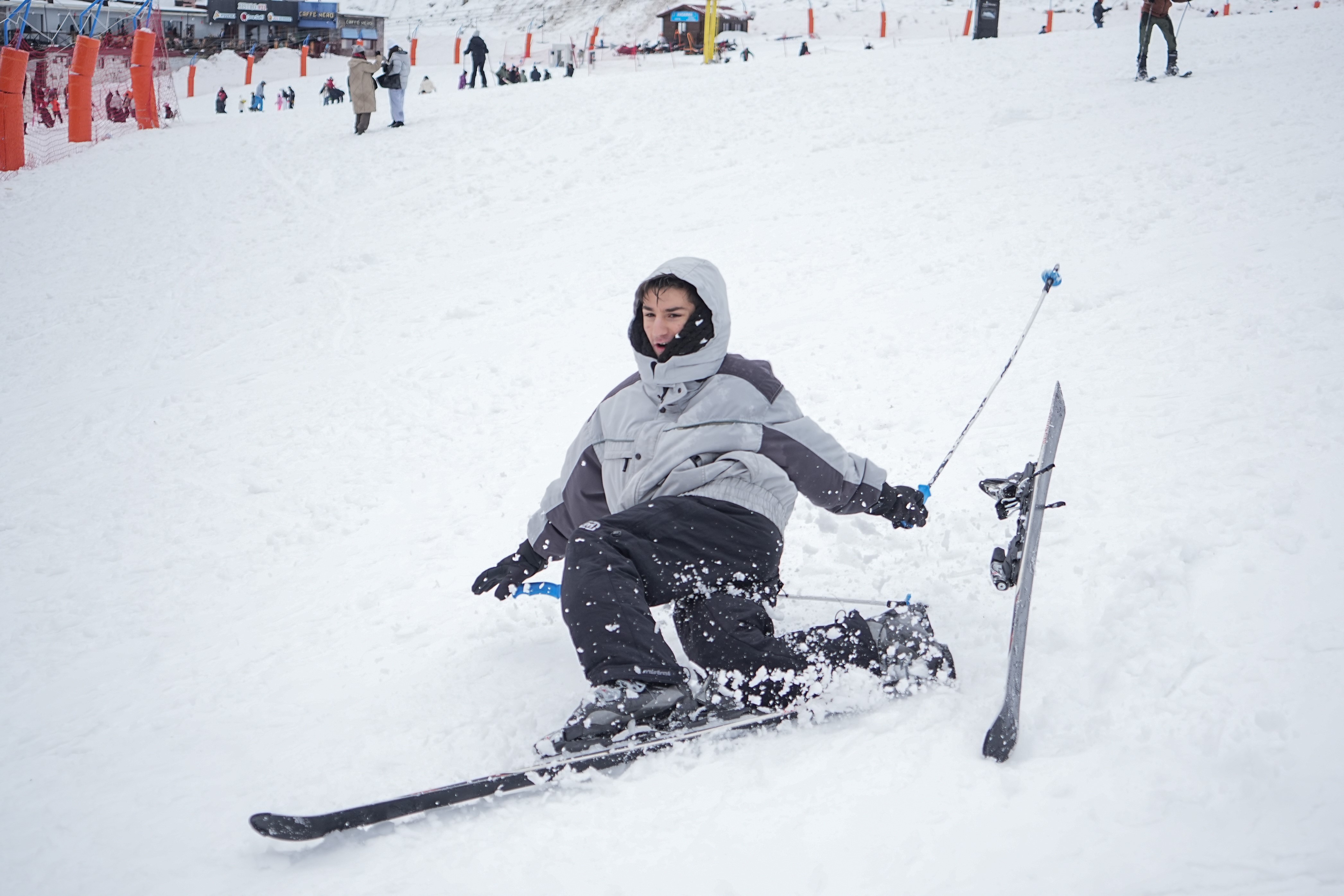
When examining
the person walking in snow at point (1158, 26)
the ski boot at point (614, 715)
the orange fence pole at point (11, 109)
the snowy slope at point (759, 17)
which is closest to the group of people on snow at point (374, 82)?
the orange fence pole at point (11, 109)

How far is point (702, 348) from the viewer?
243 cm

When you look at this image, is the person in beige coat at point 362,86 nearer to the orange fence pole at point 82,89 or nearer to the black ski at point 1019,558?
the orange fence pole at point 82,89

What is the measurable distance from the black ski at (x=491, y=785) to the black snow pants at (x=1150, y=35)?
12032 millimetres

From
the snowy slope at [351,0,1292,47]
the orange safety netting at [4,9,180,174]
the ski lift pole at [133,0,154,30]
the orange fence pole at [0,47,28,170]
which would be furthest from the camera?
the snowy slope at [351,0,1292,47]

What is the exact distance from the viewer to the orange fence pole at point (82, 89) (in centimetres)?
1498

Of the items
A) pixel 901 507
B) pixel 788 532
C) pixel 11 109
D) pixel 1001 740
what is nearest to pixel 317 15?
pixel 11 109

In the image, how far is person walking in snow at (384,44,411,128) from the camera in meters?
13.3

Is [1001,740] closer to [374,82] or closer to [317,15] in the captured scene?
[374,82]

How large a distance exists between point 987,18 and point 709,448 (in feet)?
69.9

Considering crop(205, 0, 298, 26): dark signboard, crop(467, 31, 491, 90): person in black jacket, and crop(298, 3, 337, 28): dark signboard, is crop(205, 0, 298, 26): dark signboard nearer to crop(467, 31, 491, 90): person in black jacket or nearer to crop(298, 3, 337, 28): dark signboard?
crop(298, 3, 337, 28): dark signboard

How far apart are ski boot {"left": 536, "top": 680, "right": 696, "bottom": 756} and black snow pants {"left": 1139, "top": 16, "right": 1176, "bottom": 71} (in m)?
12.1

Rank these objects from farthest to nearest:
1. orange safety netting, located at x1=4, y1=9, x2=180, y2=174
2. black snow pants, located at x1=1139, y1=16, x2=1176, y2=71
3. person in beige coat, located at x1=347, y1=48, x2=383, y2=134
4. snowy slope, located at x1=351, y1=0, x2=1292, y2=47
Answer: snowy slope, located at x1=351, y1=0, x2=1292, y2=47 → orange safety netting, located at x1=4, y1=9, x2=180, y2=174 → person in beige coat, located at x1=347, y1=48, x2=383, y2=134 → black snow pants, located at x1=1139, y1=16, x2=1176, y2=71

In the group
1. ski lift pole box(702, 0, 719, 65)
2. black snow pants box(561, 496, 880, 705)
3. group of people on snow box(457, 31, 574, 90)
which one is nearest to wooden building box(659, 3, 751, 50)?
group of people on snow box(457, 31, 574, 90)

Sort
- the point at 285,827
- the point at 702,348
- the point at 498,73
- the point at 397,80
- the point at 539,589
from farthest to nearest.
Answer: the point at 498,73 < the point at 397,80 < the point at 539,589 < the point at 702,348 < the point at 285,827
